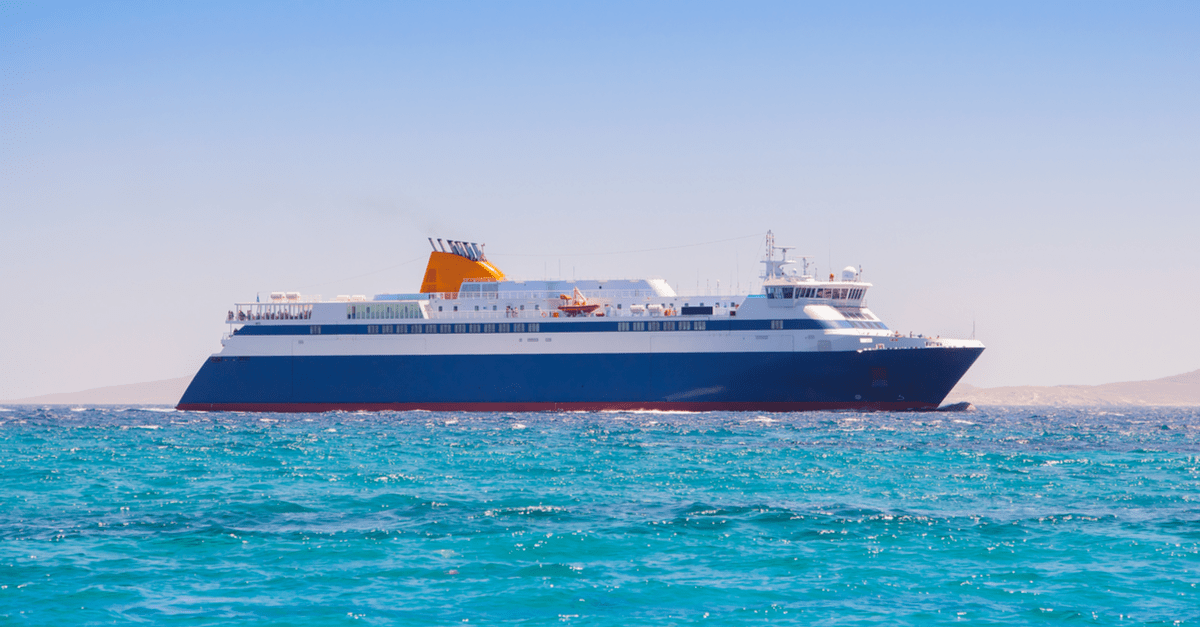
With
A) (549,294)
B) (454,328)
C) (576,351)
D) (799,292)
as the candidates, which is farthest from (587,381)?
(799,292)

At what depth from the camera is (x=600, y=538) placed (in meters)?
16.2

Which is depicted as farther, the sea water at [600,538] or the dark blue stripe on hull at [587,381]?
the dark blue stripe on hull at [587,381]

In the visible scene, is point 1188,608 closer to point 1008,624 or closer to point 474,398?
point 1008,624

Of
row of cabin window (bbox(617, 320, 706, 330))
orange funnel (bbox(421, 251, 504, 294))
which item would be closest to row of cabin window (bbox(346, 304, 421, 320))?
orange funnel (bbox(421, 251, 504, 294))

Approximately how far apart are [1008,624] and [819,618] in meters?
1.96

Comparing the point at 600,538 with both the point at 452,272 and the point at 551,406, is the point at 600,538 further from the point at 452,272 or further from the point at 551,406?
the point at 452,272

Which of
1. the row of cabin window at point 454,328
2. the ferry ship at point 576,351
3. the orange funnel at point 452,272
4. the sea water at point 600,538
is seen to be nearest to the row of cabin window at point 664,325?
the ferry ship at point 576,351

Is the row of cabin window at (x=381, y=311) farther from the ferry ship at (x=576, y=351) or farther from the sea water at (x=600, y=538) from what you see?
the sea water at (x=600, y=538)

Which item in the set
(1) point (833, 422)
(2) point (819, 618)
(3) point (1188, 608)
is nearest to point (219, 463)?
(2) point (819, 618)

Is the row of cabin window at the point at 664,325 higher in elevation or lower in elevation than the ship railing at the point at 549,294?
lower

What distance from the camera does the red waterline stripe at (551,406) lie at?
5609 cm

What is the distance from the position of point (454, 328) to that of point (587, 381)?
26.6ft

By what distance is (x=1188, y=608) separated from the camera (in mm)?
12312

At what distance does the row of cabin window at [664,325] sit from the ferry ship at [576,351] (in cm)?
6
